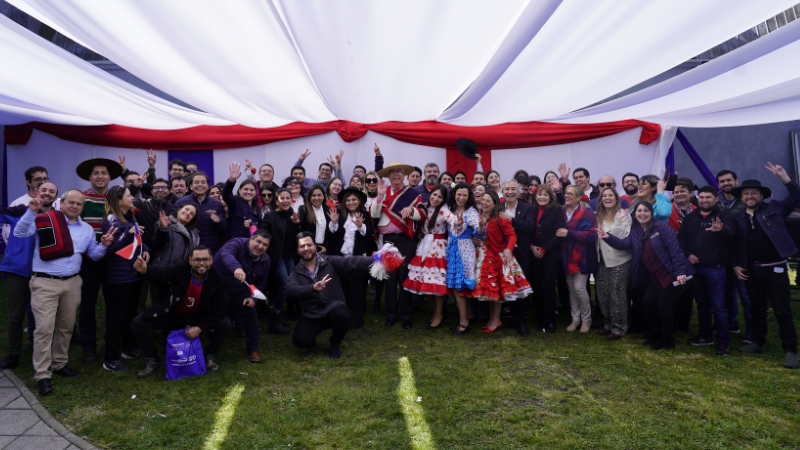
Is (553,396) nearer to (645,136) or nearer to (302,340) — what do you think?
(302,340)

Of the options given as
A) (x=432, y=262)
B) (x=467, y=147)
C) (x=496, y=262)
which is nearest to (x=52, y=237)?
(x=432, y=262)

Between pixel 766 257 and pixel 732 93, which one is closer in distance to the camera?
pixel 766 257

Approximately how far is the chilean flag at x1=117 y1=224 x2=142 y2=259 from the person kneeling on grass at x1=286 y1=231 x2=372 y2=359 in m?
1.17

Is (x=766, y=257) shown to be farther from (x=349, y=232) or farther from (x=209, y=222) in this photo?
(x=209, y=222)

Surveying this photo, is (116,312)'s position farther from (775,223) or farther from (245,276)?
(775,223)

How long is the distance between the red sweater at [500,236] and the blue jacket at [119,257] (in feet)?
9.84

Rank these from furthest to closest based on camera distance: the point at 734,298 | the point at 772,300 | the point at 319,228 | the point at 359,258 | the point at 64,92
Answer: the point at 64,92 → the point at 319,228 → the point at 734,298 → the point at 359,258 → the point at 772,300

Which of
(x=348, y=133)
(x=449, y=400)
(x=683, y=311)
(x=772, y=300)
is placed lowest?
(x=449, y=400)

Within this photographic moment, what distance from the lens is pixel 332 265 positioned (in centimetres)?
414

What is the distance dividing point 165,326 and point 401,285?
2169 millimetres

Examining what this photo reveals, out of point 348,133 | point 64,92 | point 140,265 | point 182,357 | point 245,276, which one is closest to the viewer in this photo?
point 140,265

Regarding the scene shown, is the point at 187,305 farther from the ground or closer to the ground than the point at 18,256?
closer to the ground

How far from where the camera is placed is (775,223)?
369 centimetres

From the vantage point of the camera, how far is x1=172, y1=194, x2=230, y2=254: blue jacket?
427 cm
